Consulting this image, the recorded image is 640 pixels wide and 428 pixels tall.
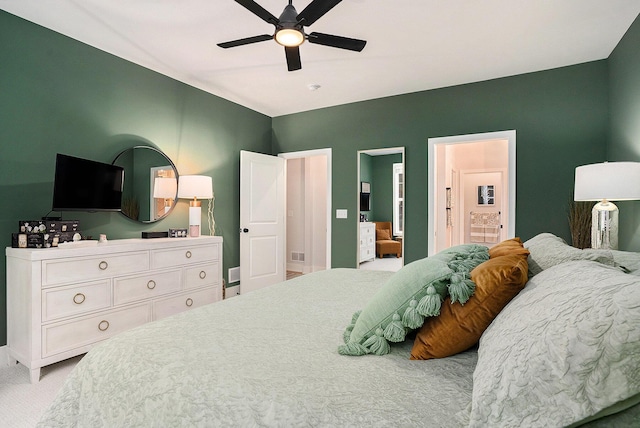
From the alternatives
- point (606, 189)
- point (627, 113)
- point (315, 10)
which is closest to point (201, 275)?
point (315, 10)

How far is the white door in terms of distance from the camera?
184 inches

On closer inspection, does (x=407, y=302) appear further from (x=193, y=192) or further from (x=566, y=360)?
(x=193, y=192)

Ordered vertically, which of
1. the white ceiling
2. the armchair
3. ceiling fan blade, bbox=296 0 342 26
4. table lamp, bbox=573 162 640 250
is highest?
the white ceiling

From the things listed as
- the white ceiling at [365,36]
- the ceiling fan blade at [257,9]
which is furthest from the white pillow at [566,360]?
the white ceiling at [365,36]

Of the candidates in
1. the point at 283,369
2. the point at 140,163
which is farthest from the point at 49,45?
the point at 283,369

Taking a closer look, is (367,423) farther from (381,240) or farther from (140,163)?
(381,240)

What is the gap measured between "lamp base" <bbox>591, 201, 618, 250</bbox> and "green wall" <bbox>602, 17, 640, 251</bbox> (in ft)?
1.06

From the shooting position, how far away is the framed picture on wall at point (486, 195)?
736 centimetres

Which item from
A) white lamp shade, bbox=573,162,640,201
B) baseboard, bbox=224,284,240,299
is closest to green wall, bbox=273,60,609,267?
white lamp shade, bbox=573,162,640,201

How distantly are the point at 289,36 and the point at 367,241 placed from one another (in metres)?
5.63

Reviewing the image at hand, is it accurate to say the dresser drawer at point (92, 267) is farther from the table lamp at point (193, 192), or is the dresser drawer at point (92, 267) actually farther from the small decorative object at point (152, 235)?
the table lamp at point (193, 192)

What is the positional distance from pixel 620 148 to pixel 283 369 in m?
3.70

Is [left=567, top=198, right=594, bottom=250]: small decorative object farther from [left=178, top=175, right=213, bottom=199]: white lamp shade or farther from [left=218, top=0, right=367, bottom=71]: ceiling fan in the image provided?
[left=178, top=175, right=213, bottom=199]: white lamp shade

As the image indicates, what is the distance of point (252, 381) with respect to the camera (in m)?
0.94
